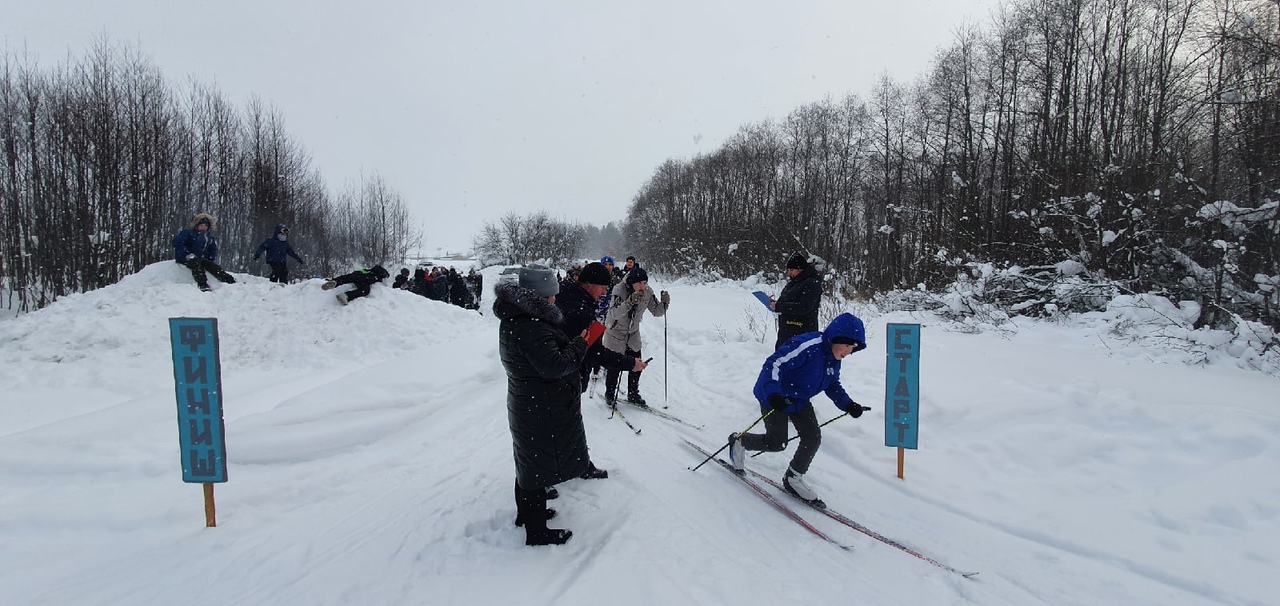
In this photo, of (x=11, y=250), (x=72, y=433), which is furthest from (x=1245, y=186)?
(x=11, y=250)

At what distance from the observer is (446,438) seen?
18.8 feet

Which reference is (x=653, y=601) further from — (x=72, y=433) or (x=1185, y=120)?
(x=1185, y=120)

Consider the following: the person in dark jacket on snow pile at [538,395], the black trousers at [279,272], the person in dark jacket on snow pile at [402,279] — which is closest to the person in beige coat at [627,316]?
the person in dark jacket on snow pile at [538,395]

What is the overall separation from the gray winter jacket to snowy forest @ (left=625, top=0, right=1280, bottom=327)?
710 centimetres

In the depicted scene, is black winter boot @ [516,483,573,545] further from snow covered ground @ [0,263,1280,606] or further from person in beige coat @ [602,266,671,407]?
person in beige coat @ [602,266,671,407]

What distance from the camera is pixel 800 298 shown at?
5988 mm

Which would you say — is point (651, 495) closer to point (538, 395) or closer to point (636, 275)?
point (538, 395)

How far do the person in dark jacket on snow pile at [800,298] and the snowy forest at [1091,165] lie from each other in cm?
518

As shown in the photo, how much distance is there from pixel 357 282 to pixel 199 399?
25.3 ft

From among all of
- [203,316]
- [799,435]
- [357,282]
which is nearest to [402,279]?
[357,282]

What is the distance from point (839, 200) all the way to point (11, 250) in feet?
118

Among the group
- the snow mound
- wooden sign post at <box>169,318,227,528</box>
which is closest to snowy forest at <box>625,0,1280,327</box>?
wooden sign post at <box>169,318,227,528</box>

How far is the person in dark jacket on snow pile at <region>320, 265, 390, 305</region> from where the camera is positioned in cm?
1019

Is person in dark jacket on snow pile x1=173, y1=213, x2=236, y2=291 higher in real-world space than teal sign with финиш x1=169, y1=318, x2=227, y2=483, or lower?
higher
